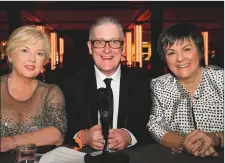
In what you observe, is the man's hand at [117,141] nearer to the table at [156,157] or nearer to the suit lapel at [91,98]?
the table at [156,157]

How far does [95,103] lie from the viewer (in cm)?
225

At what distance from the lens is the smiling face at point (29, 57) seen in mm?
2072

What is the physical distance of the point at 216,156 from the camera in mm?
1601

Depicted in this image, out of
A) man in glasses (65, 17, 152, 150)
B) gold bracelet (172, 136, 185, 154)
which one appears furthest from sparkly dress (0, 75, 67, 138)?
gold bracelet (172, 136, 185, 154)

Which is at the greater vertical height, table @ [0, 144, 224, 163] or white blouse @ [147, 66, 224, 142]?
white blouse @ [147, 66, 224, 142]

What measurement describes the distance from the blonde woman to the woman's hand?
811 mm

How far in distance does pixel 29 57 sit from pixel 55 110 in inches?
15.6

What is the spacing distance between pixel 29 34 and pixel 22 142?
0.72m

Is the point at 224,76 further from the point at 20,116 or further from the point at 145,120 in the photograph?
the point at 20,116

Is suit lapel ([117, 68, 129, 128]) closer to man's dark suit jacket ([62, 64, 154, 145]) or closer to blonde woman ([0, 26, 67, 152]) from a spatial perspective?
man's dark suit jacket ([62, 64, 154, 145])

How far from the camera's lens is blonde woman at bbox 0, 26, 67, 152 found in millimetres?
2072

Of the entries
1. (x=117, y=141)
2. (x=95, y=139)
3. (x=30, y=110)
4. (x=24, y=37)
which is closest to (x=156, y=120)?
(x=117, y=141)

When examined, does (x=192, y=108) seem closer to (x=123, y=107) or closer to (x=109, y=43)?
(x=123, y=107)

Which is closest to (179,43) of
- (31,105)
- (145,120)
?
(145,120)
